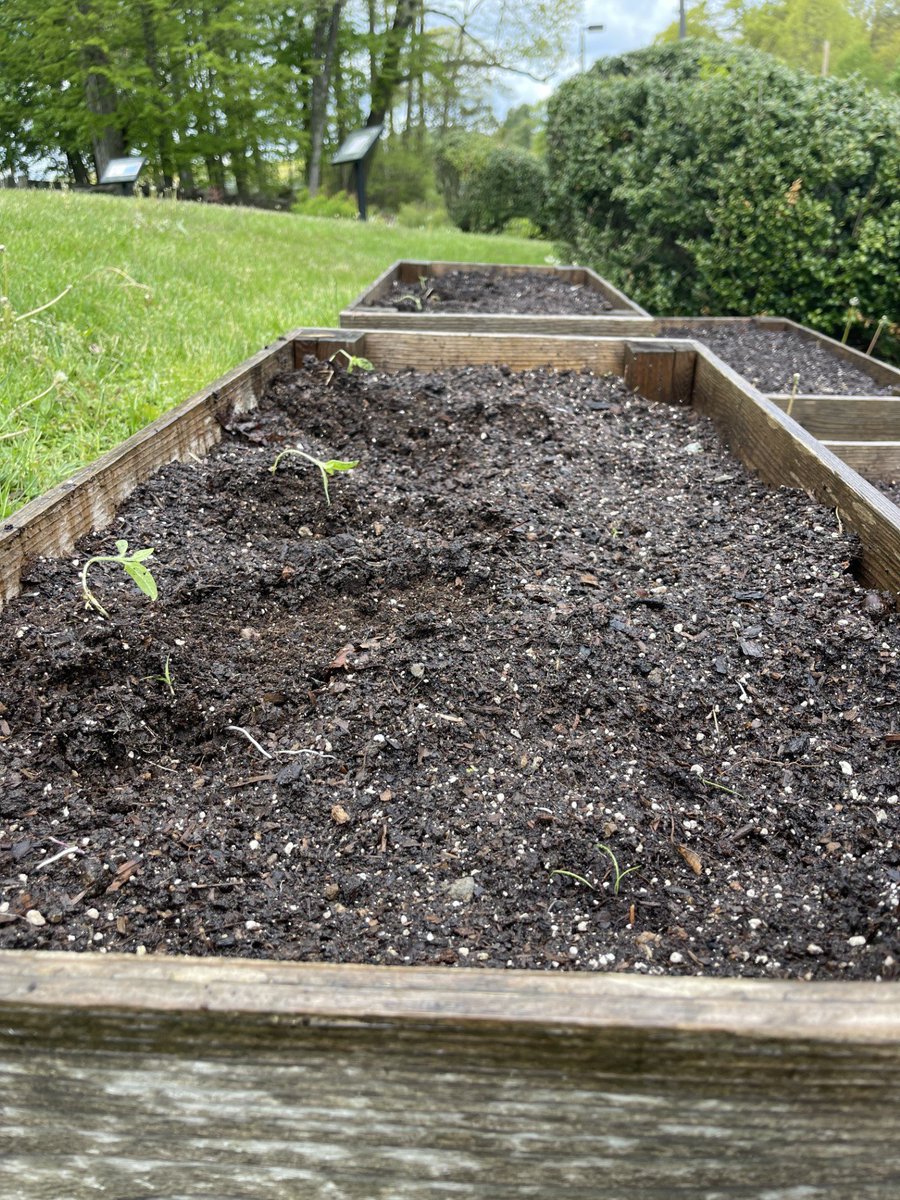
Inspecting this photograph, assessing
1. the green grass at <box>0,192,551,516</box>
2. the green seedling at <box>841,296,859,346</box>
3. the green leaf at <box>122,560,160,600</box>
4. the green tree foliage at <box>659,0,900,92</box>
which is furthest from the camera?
the green tree foliage at <box>659,0,900,92</box>

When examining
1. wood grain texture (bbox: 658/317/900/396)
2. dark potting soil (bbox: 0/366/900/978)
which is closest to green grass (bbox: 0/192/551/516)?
dark potting soil (bbox: 0/366/900/978)

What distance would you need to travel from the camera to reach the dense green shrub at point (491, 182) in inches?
941

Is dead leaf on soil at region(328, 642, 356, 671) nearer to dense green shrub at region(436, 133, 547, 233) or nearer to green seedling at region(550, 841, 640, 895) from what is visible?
green seedling at region(550, 841, 640, 895)

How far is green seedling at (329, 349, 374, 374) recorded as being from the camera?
12.5ft

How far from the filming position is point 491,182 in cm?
2448

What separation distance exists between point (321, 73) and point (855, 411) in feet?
71.9

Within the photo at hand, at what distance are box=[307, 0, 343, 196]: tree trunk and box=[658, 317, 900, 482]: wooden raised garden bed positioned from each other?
19525 millimetres

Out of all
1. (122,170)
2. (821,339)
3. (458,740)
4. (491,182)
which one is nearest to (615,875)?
(458,740)

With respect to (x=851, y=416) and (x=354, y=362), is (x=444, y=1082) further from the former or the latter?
(x=851, y=416)

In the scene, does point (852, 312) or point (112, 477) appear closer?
point (112, 477)

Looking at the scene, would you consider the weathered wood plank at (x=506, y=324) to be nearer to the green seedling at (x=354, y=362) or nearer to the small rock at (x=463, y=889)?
the green seedling at (x=354, y=362)

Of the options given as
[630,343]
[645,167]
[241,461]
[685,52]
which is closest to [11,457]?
[241,461]

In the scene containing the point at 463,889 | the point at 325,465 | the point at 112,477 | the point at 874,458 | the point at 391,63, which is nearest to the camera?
the point at 463,889

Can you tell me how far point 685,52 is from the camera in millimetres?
12383
